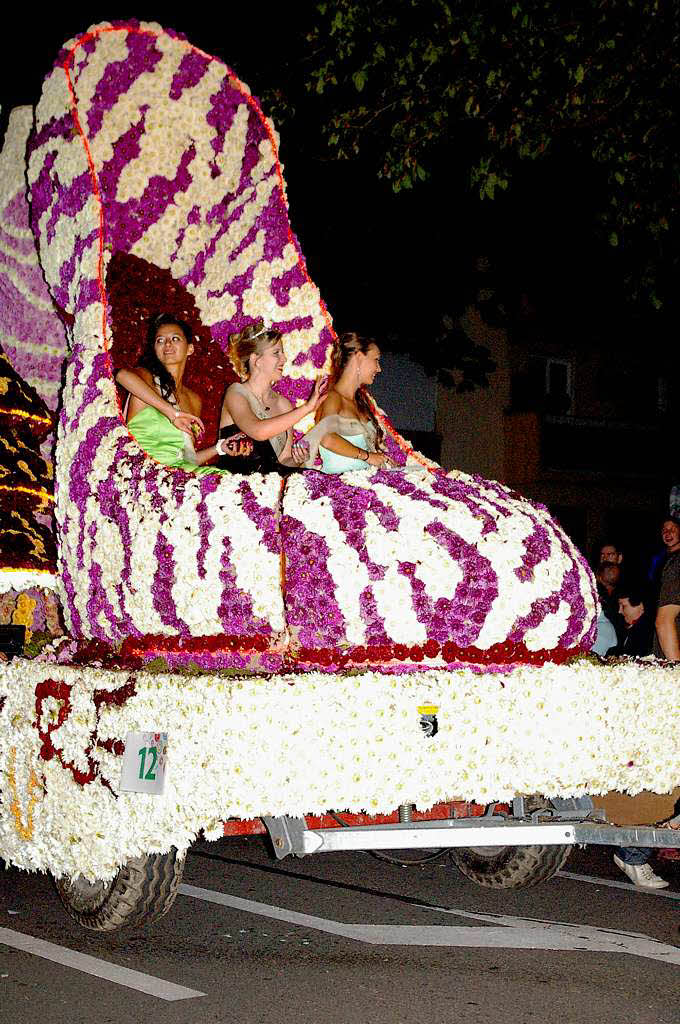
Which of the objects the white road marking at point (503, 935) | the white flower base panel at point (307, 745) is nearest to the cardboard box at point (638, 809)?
the white road marking at point (503, 935)

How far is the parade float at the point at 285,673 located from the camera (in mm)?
4523

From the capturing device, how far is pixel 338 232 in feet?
53.3

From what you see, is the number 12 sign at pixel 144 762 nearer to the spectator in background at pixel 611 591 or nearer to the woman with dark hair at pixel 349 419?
the woman with dark hair at pixel 349 419

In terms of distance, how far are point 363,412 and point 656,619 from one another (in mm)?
2617

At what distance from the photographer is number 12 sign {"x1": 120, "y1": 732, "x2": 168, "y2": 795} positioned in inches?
180

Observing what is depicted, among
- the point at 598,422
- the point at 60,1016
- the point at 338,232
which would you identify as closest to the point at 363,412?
the point at 60,1016

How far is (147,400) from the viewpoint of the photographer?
612 cm

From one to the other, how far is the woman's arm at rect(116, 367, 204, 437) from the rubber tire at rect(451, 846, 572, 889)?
2.41 m

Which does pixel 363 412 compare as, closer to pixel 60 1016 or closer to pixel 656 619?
pixel 656 619

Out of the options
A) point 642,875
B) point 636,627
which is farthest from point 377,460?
point 636,627

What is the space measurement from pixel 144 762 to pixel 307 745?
629 millimetres

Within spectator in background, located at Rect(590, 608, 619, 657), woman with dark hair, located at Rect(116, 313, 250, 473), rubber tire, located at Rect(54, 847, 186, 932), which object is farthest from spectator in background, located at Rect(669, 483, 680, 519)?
rubber tire, located at Rect(54, 847, 186, 932)

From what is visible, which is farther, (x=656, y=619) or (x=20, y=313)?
(x=656, y=619)

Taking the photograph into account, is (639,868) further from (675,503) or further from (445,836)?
(675,503)
